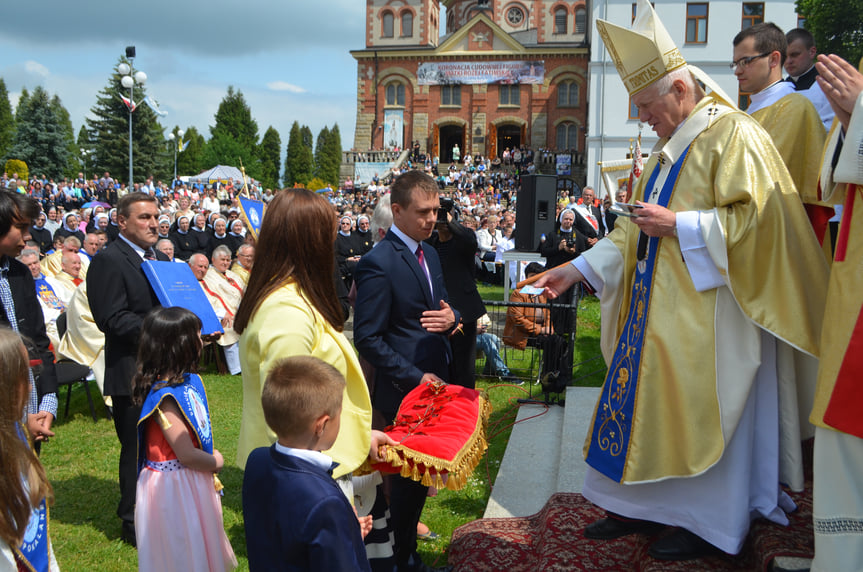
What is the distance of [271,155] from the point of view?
75.5 metres

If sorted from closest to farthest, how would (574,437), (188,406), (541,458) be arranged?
(188,406), (574,437), (541,458)

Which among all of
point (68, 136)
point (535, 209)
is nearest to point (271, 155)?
point (68, 136)

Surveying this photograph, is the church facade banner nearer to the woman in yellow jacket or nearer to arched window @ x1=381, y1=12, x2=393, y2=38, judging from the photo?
arched window @ x1=381, y1=12, x2=393, y2=38

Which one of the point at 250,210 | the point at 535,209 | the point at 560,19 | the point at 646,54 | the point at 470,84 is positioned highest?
the point at 560,19

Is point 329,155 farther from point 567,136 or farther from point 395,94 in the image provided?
point 567,136

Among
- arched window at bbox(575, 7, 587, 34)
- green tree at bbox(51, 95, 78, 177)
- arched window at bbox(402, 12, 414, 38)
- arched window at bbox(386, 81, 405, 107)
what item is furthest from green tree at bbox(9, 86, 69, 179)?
arched window at bbox(575, 7, 587, 34)

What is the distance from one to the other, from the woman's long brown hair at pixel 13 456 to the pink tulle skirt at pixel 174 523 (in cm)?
101

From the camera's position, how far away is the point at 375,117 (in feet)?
148

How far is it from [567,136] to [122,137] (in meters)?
Result: 29.6

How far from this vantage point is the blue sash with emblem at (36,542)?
2256 mm

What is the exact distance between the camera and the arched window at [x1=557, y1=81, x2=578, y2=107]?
4256 cm

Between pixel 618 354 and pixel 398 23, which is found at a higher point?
pixel 398 23

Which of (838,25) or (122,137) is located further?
(122,137)

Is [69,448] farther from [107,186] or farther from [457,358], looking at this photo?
[107,186]
